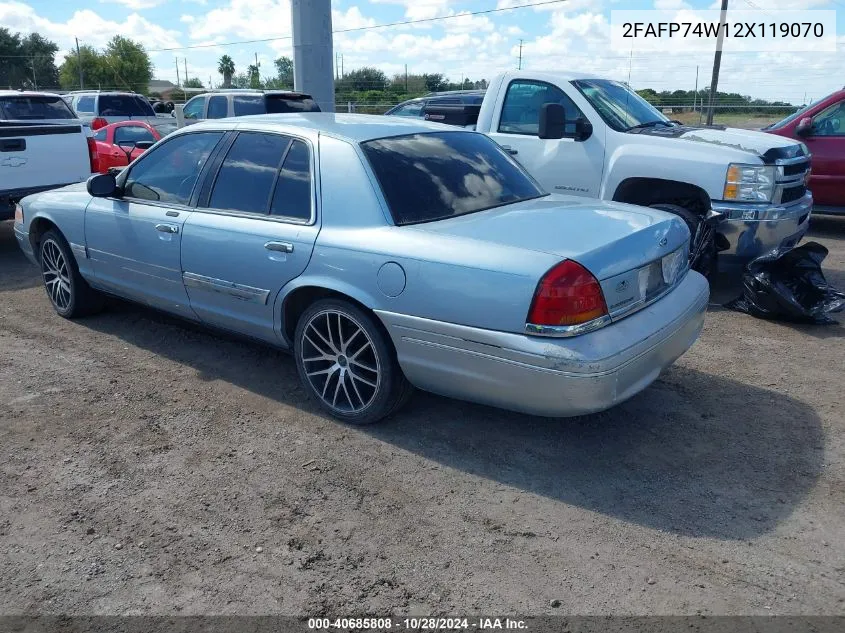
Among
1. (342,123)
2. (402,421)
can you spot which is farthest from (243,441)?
(342,123)

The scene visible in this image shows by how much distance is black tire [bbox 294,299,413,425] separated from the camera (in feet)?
12.8

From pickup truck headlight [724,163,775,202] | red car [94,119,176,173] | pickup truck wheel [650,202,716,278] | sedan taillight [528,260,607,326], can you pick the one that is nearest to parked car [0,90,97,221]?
red car [94,119,176,173]

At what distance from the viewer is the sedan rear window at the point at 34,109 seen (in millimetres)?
9480

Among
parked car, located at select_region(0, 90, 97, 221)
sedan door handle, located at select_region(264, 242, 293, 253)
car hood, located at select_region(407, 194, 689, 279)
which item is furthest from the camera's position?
parked car, located at select_region(0, 90, 97, 221)

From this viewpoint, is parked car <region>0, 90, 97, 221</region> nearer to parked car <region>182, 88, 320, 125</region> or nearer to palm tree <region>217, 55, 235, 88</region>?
parked car <region>182, 88, 320, 125</region>

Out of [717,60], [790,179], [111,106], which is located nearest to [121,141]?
[111,106]

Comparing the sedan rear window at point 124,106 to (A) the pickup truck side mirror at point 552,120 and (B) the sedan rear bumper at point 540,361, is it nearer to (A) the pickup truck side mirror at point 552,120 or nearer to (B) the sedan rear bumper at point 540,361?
(A) the pickup truck side mirror at point 552,120

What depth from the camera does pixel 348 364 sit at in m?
4.11

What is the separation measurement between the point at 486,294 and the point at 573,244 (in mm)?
492

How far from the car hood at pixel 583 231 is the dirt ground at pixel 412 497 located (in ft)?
3.37

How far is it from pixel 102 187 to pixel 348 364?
2421mm

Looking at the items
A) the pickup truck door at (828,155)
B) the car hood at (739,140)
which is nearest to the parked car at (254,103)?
the car hood at (739,140)

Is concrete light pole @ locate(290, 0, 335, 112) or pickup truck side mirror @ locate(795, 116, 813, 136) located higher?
concrete light pole @ locate(290, 0, 335, 112)

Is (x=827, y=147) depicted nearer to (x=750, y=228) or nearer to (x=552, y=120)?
(x=750, y=228)
